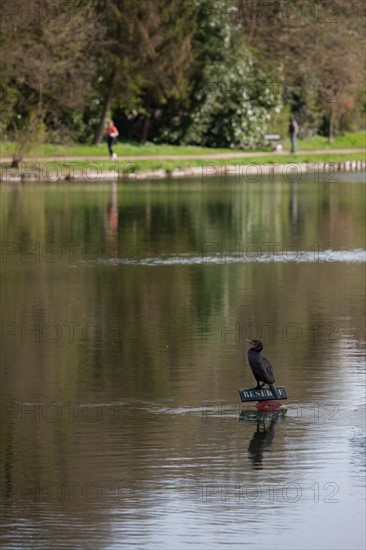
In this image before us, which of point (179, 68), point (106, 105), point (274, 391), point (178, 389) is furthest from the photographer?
point (179, 68)

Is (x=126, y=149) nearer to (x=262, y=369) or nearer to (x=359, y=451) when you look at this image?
(x=262, y=369)

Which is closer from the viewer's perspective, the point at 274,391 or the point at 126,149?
the point at 274,391

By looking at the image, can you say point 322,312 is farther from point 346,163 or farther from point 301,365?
point 346,163

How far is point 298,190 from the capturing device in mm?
47875

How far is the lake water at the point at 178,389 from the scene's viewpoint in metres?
12.6

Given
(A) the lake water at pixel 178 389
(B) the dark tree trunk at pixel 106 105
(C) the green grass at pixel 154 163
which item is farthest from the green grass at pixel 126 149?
(A) the lake water at pixel 178 389

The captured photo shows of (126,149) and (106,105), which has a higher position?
(106,105)

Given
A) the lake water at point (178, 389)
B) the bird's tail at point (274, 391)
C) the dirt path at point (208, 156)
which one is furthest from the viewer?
the dirt path at point (208, 156)

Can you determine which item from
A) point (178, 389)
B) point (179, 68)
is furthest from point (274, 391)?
point (179, 68)

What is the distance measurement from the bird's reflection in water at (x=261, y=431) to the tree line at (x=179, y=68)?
33.6 m

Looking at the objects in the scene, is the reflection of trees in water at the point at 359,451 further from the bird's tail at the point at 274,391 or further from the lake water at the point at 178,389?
the bird's tail at the point at 274,391

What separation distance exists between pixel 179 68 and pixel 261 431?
4423cm

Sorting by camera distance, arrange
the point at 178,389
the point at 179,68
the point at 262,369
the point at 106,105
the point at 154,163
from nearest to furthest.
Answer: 1. the point at 262,369
2. the point at 178,389
3. the point at 154,163
4. the point at 106,105
5. the point at 179,68

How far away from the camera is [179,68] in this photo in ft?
192
